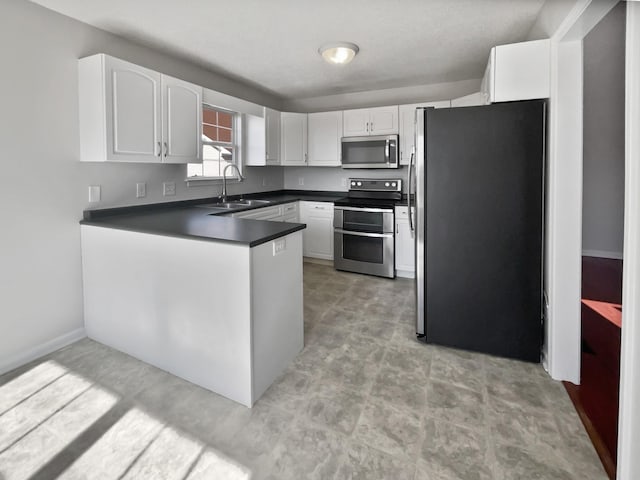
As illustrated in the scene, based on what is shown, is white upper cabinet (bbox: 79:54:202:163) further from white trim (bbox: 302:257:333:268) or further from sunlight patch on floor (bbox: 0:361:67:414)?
white trim (bbox: 302:257:333:268)

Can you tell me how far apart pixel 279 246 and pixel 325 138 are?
10.1ft

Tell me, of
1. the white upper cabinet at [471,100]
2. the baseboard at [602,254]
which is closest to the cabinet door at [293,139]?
the white upper cabinet at [471,100]

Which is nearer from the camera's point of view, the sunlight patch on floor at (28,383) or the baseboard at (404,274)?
the sunlight patch on floor at (28,383)

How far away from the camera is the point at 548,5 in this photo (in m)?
2.30

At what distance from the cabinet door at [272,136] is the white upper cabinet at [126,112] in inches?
62.4

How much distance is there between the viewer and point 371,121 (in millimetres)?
4496

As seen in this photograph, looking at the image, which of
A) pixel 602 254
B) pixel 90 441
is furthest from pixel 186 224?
pixel 602 254

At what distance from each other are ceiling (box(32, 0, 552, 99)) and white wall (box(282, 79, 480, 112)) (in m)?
0.43

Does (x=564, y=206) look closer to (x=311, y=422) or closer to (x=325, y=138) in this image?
(x=311, y=422)

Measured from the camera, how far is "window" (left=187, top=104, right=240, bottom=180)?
3.86m

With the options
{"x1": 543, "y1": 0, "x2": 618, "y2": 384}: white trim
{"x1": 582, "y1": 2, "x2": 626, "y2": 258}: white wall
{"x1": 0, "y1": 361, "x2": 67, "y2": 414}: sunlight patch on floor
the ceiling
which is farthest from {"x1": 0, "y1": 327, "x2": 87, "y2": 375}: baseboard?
{"x1": 582, "y1": 2, "x2": 626, "y2": 258}: white wall

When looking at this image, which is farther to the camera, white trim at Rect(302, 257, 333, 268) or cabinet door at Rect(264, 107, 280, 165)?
white trim at Rect(302, 257, 333, 268)

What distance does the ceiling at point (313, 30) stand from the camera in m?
2.40

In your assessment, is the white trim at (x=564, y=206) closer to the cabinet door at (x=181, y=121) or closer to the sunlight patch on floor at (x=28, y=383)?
the cabinet door at (x=181, y=121)
